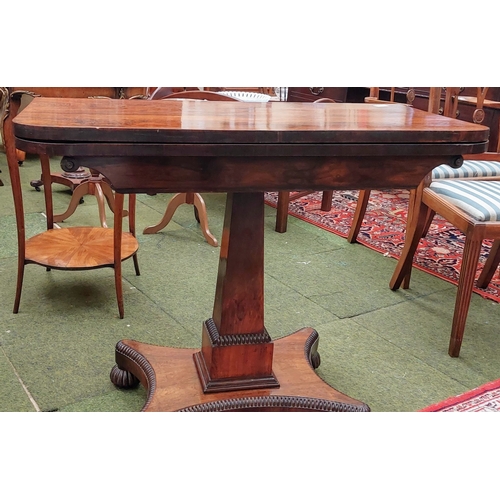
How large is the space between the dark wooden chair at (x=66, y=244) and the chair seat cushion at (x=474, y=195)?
3.93 feet

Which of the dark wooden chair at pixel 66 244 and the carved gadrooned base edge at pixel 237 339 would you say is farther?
the dark wooden chair at pixel 66 244

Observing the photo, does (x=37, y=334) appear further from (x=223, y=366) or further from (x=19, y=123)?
(x=19, y=123)

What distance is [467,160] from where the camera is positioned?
9.28 ft

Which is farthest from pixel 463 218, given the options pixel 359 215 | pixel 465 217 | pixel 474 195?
pixel 359 215

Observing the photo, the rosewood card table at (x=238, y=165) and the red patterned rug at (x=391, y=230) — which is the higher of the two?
the rosewood card table at (x=238, y=165)

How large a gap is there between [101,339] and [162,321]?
246 millimetres

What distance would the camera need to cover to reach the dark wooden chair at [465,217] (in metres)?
2.12

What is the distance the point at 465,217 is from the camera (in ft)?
7.06

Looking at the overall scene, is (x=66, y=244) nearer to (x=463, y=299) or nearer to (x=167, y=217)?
(x=167, y=217)

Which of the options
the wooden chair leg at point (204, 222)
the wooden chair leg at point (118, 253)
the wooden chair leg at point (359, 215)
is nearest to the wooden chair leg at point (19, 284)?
the wooden chair leg at point (118, 253)

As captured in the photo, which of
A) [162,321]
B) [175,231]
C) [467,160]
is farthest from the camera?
[175,231]

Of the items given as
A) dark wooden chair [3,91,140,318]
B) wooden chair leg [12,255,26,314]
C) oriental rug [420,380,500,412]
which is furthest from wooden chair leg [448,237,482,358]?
wooden chair leg [12,255,26,314]

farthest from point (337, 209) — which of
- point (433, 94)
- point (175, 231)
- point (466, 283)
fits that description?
point (466, 283)

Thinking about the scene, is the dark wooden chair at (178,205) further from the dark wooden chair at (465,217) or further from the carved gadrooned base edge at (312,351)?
the carved gadrooned base edge at (312,351)
